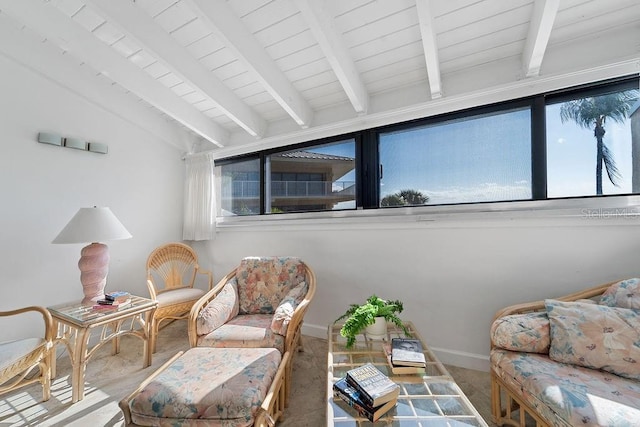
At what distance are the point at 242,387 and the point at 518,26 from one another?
2580mm

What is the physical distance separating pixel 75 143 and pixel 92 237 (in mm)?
1106

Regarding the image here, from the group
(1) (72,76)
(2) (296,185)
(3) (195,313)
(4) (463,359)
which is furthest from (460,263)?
(1) (72,76)

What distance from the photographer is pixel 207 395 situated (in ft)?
3.75

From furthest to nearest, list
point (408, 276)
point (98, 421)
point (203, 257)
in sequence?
point (203, 257) → point (408, 276) → point (98, 421)

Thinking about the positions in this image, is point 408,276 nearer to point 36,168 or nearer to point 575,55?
point 575,55

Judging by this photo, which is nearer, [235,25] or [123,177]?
[235,25]

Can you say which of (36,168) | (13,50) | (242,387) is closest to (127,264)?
(36,168)

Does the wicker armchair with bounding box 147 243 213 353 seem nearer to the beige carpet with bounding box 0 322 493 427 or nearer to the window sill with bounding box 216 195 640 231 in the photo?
the beige carpet with bounding box 0 322 493 427

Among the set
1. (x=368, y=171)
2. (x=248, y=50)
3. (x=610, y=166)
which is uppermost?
(x=248, y=50)

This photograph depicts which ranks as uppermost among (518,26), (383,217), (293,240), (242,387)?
(518,26)

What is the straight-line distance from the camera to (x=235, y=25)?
66.8 inches

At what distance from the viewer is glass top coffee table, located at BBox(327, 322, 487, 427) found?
985mm

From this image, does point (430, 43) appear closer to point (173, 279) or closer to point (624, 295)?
point (624, 295)

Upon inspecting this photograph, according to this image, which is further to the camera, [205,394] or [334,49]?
[334,49]
